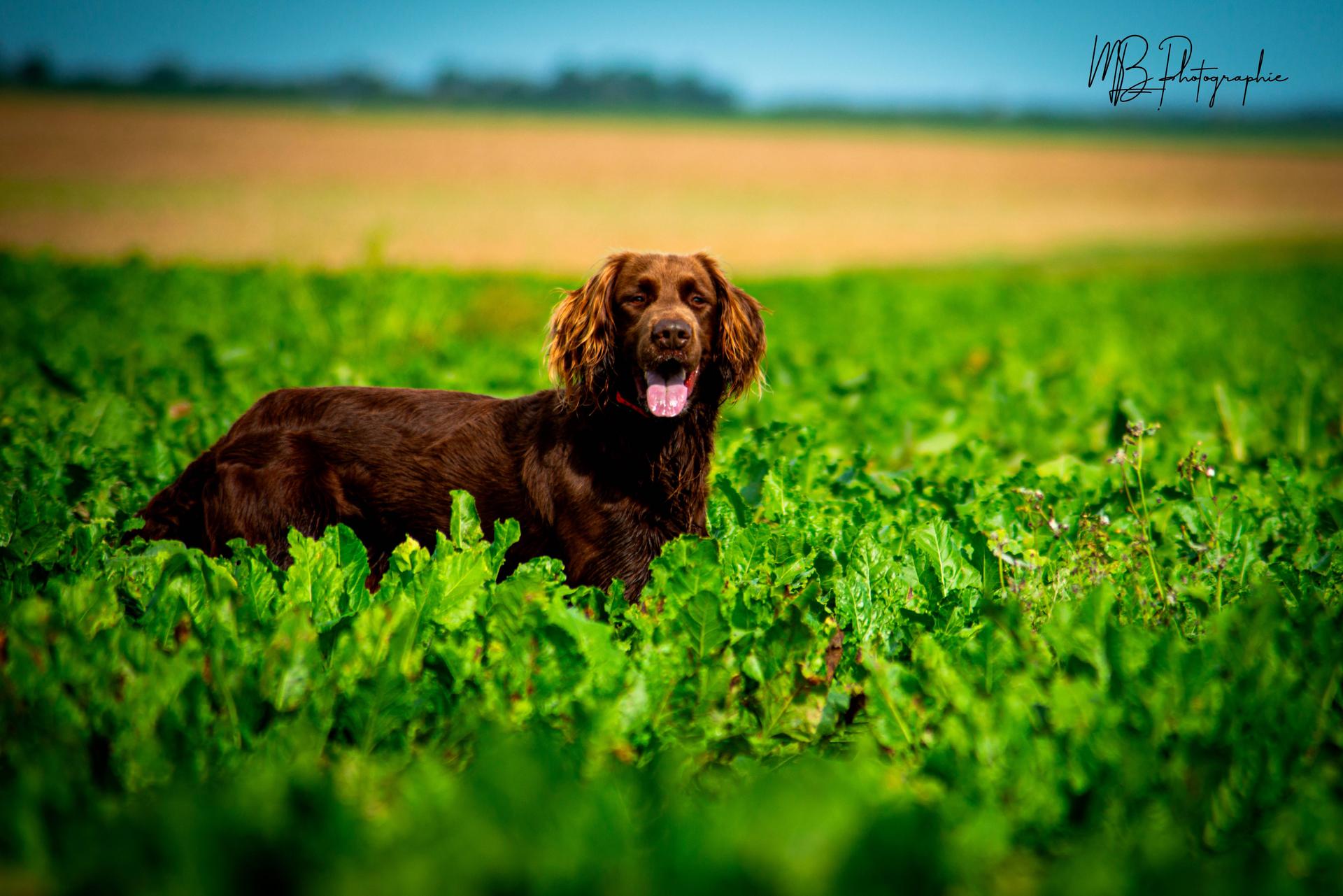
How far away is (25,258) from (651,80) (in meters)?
101

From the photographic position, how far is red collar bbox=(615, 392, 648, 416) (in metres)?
4.26

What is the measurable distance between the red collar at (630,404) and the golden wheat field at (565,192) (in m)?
8.57

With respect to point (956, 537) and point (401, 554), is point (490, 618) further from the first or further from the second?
point (956, 537)

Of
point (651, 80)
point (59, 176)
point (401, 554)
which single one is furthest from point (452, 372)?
point (651, 80)

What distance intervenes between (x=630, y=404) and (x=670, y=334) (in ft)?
1.15

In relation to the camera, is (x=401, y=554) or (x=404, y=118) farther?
(x=404, y=118)

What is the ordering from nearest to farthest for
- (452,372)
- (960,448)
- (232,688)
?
1. (232,688)
2. (960,448)
3. (452,372)

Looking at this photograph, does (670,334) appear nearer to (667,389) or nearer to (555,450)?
(667,389)

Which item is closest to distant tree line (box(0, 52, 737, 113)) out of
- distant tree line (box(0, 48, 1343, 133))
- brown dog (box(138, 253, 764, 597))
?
distant tree line (box(0, 48, 1343, 133))

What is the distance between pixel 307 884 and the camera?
186cm

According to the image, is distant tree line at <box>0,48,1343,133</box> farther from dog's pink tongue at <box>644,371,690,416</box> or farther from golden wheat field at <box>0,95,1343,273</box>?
dog's pink tongue at <box>644,371,690,416</box>

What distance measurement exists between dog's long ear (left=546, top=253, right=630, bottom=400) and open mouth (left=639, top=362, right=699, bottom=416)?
0.21 m

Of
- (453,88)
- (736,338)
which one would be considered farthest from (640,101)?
(736,338)

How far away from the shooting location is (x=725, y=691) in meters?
3.19
